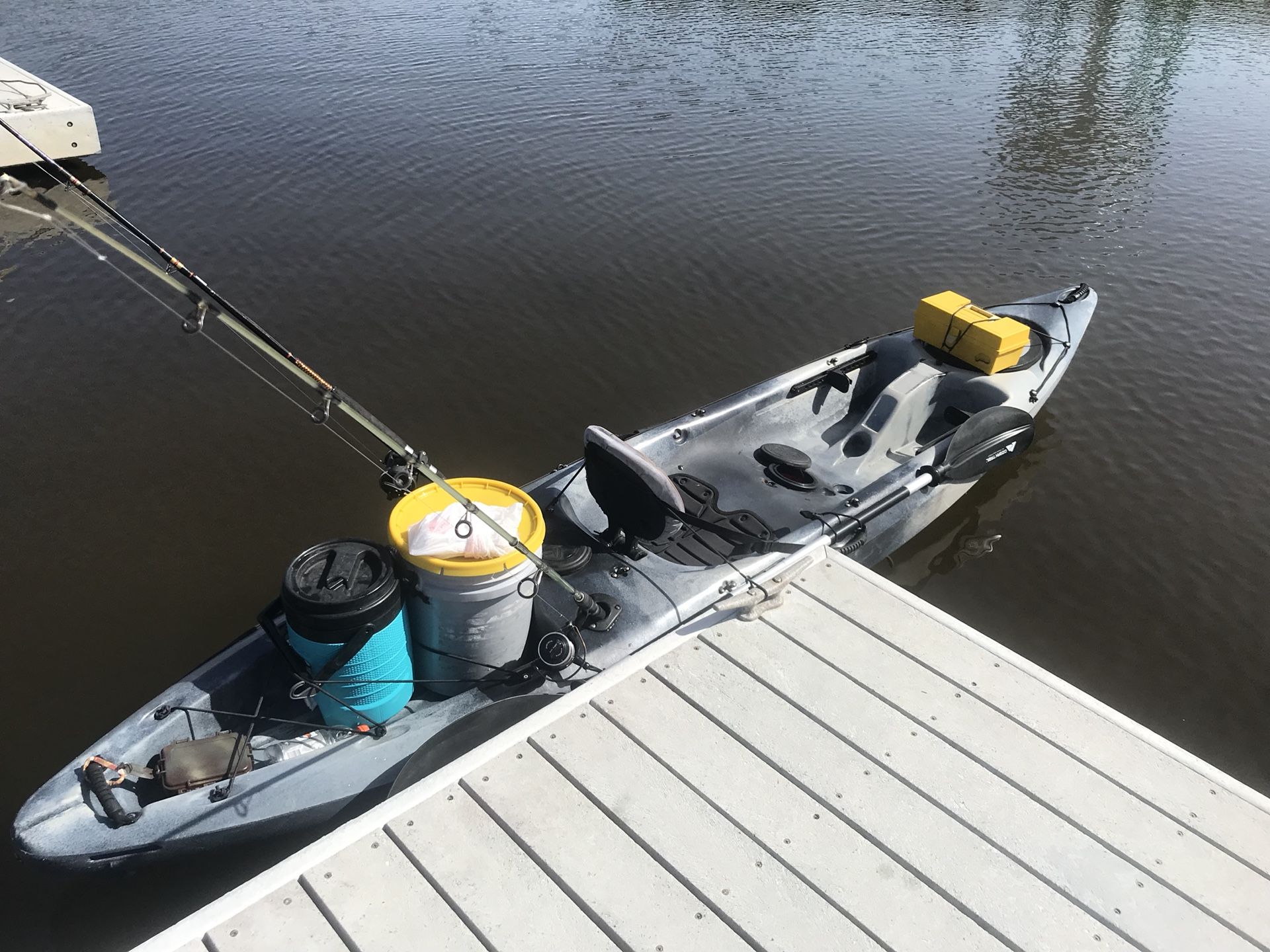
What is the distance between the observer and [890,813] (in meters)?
3.07

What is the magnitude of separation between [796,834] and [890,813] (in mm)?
365

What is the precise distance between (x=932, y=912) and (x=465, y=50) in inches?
845

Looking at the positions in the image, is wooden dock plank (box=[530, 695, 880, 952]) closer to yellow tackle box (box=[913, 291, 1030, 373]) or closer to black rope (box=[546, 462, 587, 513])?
black rope (box=[546, 462, 587, 513])

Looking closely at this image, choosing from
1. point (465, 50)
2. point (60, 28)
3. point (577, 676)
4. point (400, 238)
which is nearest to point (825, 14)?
point (465, 50)

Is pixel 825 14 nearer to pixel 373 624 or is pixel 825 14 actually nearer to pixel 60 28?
pixel 60 28

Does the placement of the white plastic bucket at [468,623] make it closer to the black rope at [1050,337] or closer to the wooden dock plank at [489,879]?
the wooden dock plank at [489,879]

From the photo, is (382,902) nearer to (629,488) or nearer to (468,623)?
(468,623)

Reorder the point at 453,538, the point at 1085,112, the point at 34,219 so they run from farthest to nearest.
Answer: the point at 1085,112 → the point at 34,219 → the point at 453,538

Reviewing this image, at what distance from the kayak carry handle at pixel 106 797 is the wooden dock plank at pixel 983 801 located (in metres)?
3.21

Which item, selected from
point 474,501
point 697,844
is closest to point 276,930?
point 697,844

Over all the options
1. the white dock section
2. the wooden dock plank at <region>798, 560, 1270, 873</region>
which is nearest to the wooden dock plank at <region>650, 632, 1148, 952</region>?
the white dock section

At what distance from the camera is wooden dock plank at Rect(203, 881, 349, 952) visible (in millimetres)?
2623

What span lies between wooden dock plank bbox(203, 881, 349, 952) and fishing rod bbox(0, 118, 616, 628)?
1933 mm

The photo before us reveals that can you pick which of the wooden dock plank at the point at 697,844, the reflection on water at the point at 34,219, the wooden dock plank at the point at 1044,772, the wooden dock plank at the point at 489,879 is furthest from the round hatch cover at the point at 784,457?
the reflection on water at the point at 34,219
